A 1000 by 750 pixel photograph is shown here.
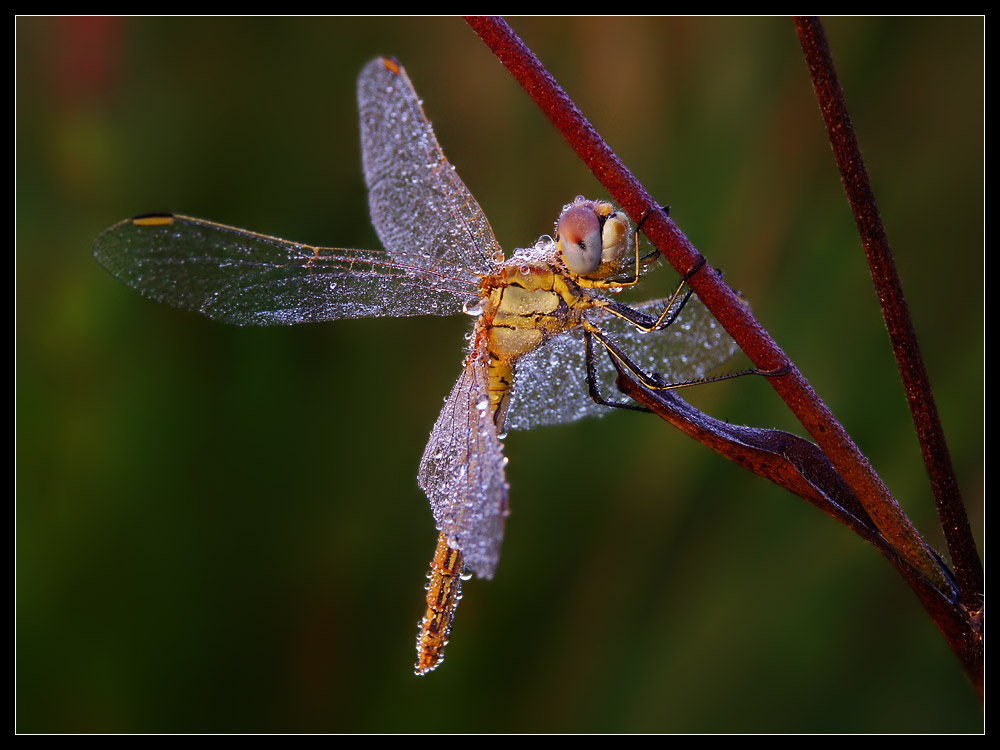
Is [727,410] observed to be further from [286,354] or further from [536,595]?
[286,354]

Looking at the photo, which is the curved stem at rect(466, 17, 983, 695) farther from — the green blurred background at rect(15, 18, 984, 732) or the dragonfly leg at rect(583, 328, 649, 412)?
the green blurred background at rect(15, 18, 984, 732)

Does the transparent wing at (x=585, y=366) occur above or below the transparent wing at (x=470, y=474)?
above

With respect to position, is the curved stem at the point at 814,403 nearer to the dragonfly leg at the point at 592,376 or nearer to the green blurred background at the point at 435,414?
the dragonfly leg at the point at 592,376

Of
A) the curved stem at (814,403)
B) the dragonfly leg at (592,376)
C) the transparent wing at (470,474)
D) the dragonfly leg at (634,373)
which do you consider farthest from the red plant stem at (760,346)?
the dragonfly leg at (592,376)

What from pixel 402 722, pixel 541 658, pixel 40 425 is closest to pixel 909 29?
pixel 541 658

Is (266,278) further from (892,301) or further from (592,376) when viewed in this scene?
(892,301)

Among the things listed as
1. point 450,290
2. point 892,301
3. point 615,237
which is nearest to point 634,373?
point 615,237
